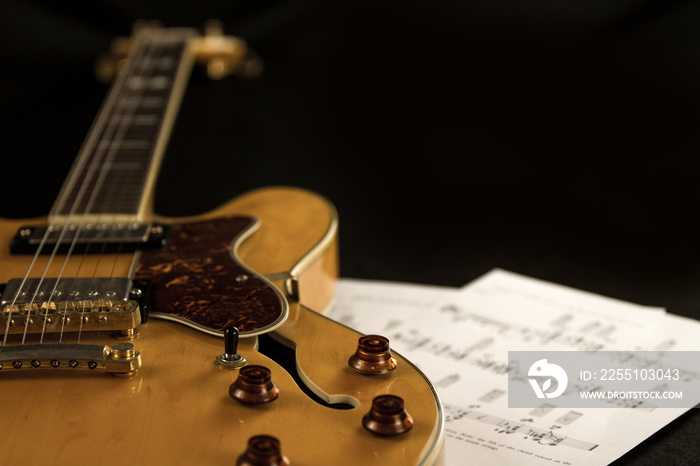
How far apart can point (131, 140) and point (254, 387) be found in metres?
0.61

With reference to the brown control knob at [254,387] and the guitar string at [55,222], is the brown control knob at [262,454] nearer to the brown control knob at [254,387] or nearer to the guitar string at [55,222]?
the brown control knob at [254,387]

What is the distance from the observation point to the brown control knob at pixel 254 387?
1.79ft

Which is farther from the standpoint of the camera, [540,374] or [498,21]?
[498,21]

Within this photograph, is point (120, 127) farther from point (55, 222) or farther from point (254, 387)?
point (254, 387)

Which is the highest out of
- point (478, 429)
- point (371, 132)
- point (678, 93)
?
point (678, 93)

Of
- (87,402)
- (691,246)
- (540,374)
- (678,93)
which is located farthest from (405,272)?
(678,93)

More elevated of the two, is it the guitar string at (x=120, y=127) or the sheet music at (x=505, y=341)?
the guitar string at (x=120, y=127)

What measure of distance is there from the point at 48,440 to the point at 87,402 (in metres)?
0.05

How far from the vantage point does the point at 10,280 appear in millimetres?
696

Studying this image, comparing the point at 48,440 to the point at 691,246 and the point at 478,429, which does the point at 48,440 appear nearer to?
the point at 478,429

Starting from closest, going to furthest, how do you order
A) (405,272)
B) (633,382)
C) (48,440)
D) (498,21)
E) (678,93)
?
1. (48,440)
2. (633,382)
3. (405,272)
4. (678,93)
5. (498,21)

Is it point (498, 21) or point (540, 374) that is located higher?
point (498, 21)
